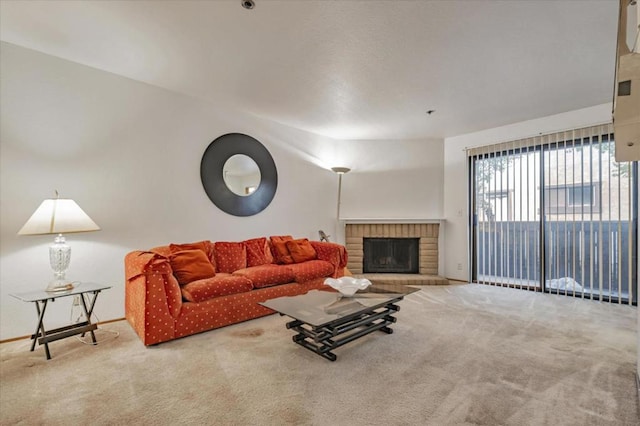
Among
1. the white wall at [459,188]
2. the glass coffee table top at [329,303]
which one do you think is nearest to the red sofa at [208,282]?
the glass coffee table top at [329,303]

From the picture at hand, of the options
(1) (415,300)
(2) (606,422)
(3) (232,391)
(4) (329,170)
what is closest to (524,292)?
(1) (415,300)

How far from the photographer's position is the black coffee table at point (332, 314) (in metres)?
2.21

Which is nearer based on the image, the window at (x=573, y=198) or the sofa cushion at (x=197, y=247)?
the sofa cushion at (x=197, y=247)

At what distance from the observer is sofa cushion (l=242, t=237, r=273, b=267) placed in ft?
12.7

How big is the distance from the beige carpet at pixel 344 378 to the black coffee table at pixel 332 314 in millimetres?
100

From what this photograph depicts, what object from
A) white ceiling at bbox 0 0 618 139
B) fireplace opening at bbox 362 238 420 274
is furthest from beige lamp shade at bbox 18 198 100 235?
fireplace opening at bbox 362 238 420 274

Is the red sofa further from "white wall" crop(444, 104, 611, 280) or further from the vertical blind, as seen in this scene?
the vertical blind

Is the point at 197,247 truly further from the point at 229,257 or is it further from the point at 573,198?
the point at 573,198

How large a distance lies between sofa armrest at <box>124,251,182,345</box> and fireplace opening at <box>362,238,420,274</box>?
3510 millimetres

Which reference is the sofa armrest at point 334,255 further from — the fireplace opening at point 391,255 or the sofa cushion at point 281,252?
the fireplace opening at point 391,255

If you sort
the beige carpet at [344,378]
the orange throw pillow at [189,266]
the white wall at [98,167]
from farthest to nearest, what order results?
the orange throw pillow at [189,266], the white wall at [98,167], the beige carpet at [344,378]

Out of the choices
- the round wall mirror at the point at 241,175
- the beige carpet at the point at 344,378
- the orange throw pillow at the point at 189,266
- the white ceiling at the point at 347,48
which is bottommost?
the beige carpet at the point at 344,378

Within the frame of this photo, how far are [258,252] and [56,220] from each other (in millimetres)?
2027

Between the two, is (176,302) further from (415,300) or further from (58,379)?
(415,300)
